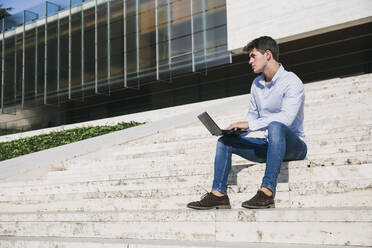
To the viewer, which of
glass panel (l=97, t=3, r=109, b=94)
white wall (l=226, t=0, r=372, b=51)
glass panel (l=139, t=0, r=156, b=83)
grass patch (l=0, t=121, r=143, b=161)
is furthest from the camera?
glass panel (l=97, t=3, r=109, b=94)

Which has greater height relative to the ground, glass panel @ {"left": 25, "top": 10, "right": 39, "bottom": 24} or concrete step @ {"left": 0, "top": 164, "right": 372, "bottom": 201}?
glass panel @ {"left": 25, "top": 10, "right": 39, "bottom": 24}

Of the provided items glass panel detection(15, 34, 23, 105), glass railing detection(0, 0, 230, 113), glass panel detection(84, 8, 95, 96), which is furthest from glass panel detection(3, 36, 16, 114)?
glass panel detection(84, 8, 95, 96)

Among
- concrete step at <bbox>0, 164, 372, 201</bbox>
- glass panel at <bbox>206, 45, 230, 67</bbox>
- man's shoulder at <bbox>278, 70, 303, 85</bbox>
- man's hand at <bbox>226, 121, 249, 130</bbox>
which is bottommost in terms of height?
concrete step at <bbox>0, 164, 372, 201</bbox>

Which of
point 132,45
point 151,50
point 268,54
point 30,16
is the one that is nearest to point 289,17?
point 151,50

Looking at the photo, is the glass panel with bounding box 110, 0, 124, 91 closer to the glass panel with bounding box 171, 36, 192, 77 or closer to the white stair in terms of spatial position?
the glass panel with bounding box 171, 36, 192, 77

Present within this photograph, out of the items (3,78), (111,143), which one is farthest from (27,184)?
(3,78)

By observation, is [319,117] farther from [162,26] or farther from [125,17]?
[125,17]

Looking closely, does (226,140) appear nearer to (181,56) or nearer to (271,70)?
(271,70)

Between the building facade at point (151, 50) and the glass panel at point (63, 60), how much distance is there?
0.06 meters

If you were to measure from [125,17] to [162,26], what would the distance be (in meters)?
2.54

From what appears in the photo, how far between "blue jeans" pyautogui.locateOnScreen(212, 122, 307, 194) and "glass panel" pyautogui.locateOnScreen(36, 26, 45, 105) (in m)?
21.8

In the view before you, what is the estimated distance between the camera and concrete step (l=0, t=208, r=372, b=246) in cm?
290

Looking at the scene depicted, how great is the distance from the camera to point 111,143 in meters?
8.51

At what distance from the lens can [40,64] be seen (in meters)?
24.3
